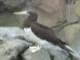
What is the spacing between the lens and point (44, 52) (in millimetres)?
1616

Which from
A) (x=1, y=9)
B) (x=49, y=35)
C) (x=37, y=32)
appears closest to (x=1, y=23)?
(x=1, y=9)

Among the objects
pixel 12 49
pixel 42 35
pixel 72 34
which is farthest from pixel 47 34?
pixel 72 34

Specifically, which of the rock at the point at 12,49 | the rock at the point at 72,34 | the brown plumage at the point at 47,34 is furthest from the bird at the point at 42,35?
the rock at the point at 72,34

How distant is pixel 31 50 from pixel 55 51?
26cm

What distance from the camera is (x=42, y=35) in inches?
82.9

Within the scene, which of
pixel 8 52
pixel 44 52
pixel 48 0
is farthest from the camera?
pixel 48 0

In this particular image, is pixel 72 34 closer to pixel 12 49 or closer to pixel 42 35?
pixel 42 35

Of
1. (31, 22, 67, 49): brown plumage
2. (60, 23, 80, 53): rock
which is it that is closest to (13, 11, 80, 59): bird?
(31, 22, 67, 49): brown plumage

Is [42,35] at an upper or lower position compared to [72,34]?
upper

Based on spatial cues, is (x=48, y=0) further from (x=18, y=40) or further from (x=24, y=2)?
(x=18, y=40)

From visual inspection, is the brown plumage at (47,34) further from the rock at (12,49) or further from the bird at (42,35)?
the rock at (12,49)

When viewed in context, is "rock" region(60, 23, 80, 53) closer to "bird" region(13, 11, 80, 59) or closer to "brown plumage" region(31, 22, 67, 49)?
"bird" region(13, 11, 80, 59)

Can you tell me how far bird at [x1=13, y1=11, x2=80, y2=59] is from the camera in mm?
1857

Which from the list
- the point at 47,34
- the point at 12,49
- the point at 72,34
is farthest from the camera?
the point at 72,34
